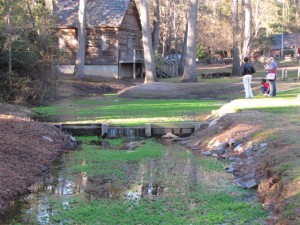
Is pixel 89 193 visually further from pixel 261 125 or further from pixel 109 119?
pixel 109 119

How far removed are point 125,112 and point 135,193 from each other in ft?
39.9

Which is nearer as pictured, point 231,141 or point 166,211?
point 166,211

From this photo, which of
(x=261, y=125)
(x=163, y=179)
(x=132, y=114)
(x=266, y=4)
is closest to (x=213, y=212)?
(x=163, y=179)

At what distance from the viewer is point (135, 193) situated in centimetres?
970

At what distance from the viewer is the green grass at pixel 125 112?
19172 mm

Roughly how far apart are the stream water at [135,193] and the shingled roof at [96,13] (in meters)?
29.6

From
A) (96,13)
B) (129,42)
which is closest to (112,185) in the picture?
(96,13)

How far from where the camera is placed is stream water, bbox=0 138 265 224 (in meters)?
8.10

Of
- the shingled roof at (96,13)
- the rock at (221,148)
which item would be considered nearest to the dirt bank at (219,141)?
the rock at (221,148)

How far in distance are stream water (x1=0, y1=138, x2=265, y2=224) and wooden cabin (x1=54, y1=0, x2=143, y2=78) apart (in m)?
29.5

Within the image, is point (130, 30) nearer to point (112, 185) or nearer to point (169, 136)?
point (169, 136)

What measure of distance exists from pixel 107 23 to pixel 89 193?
3366 centimetres

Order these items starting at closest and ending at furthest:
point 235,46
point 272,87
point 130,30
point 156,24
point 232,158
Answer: point 232,158
point 272,87
point 130,30
point 235,46
point 156,24

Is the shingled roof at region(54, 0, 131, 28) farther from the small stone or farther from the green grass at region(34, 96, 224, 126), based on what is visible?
the small stone
